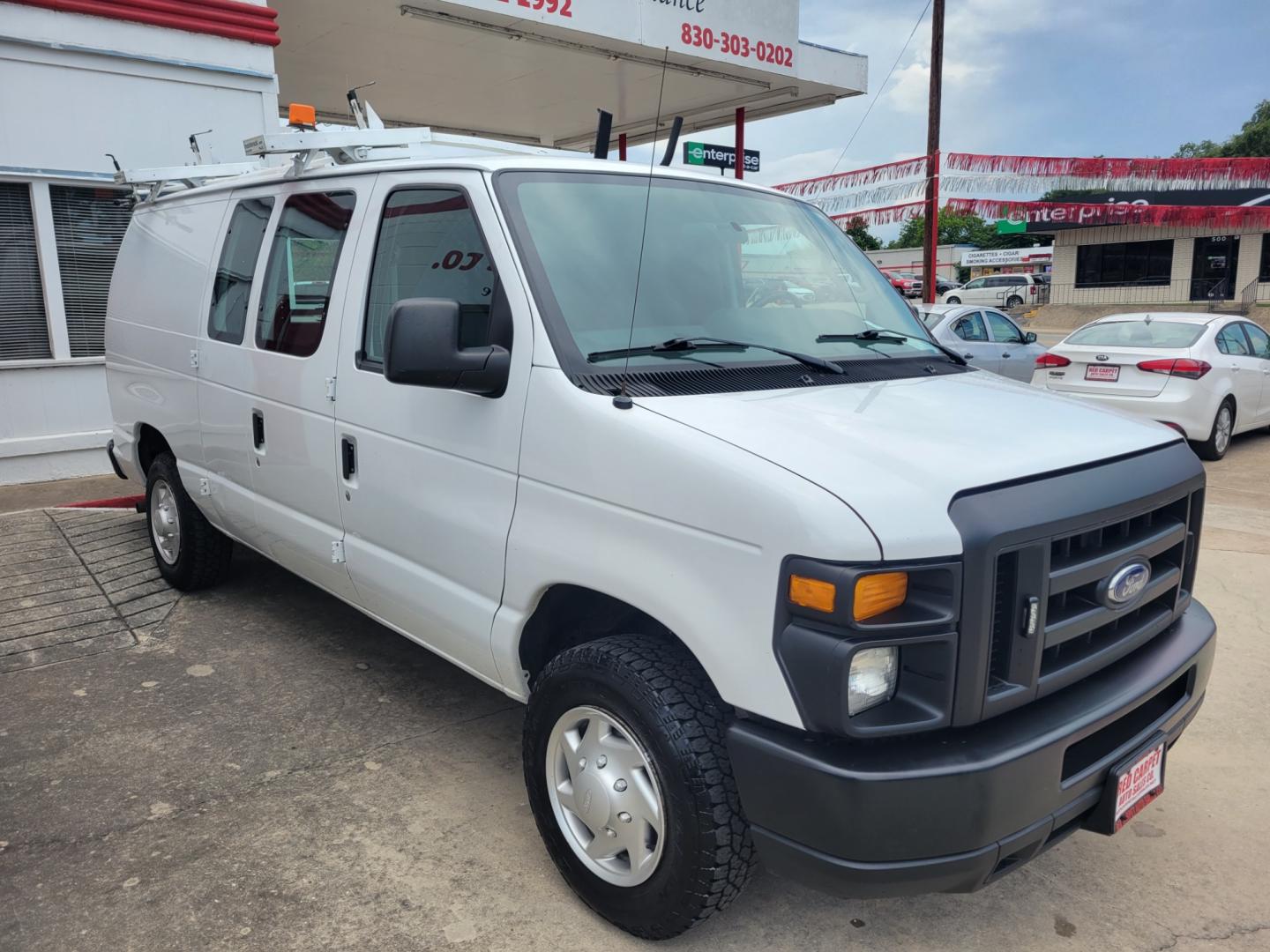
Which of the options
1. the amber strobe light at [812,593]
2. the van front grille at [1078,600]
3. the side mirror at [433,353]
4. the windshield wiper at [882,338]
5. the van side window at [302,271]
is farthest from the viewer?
the van side window at [302,271]

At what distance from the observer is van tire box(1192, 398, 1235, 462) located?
1013cm

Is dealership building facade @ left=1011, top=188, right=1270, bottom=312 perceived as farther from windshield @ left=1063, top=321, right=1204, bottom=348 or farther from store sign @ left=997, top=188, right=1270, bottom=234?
windshield @ left=1063, top=321, right=1204, bottom=348

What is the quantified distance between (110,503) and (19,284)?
2.13 metres

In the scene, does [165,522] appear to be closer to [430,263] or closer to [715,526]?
[430,263]

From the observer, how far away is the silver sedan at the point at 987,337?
12.3 meters

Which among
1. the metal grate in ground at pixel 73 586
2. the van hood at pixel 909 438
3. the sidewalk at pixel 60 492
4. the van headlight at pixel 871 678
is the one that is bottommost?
the metal grate in ground at pixel 73 586

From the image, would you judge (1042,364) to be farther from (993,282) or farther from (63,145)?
(993,282)

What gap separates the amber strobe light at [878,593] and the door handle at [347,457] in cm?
214

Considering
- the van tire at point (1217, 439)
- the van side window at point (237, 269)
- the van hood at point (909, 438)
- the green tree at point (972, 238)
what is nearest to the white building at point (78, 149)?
the van side window at point (237, 269)

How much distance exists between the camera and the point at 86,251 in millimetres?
8273

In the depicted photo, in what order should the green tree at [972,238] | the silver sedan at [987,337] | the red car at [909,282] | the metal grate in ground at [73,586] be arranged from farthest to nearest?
the green tree at [972,238]
the red car at [909,282]
the silver sedan at [987,337]
the metal grate in ground at [73,586]

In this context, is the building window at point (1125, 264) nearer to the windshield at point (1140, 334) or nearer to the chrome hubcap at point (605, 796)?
the windshield at point (1140, 334)

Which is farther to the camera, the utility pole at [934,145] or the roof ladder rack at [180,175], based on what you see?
the utility pole at [934,145]

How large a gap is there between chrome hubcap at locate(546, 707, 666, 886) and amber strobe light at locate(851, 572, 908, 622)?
0.74m
